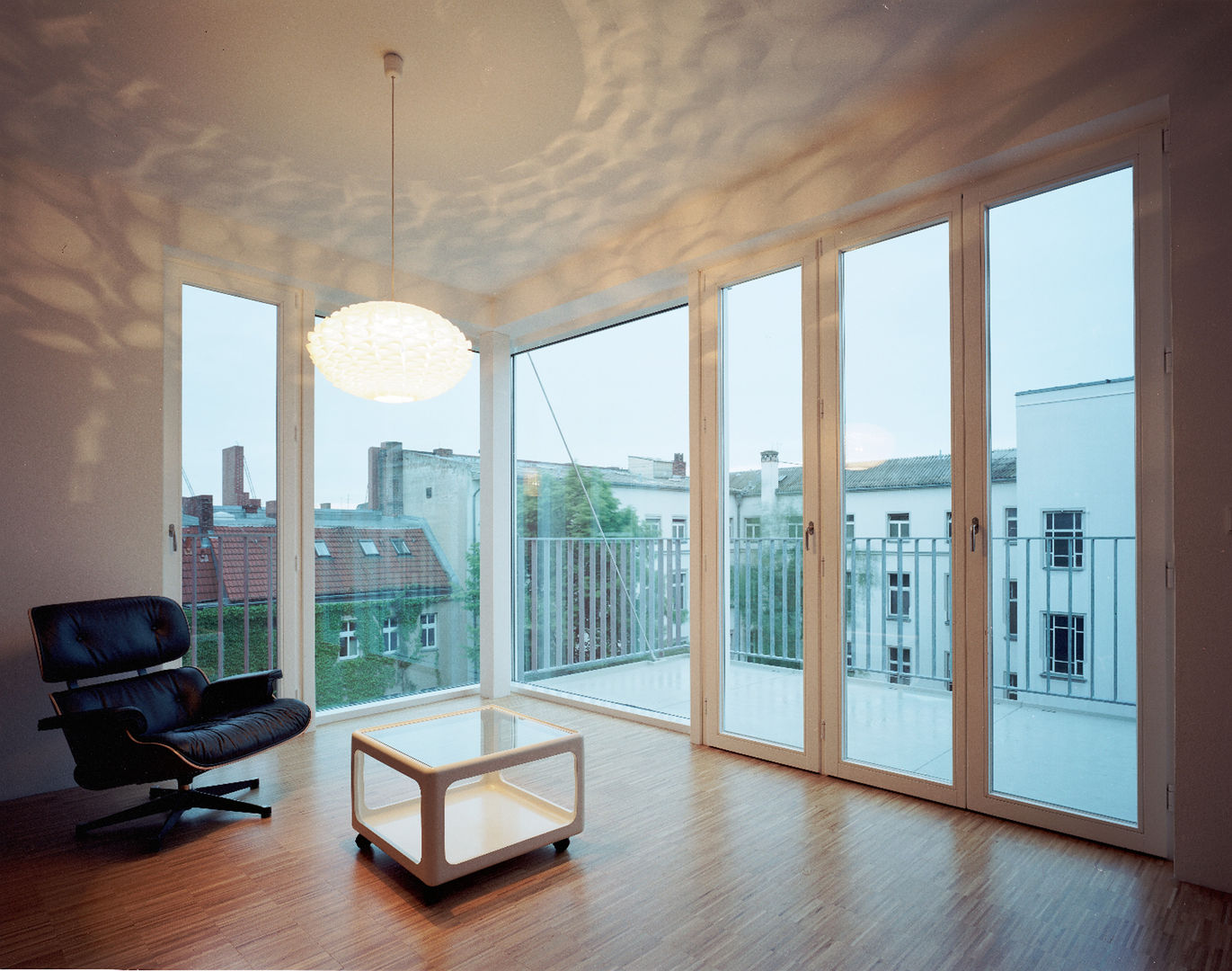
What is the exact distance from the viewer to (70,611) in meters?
3.01

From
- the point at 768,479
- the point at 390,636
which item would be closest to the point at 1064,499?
the point at 768,479

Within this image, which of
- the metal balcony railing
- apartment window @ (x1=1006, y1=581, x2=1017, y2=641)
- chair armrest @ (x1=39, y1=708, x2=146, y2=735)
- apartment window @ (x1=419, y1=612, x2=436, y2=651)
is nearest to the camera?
chair armrest @ (x1=39, y1=708, x2=146, y2=735)

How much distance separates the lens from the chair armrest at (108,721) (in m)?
2.58

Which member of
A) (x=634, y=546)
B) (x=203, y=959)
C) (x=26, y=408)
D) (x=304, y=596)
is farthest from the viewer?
(x=634, y=546)

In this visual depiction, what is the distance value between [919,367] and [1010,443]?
1.64 ft

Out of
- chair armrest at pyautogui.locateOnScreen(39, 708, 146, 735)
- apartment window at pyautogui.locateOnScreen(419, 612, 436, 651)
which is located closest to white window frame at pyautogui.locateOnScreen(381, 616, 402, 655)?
apartment window at pyautogui.locateOnScreen(419, 612, 436, 651)

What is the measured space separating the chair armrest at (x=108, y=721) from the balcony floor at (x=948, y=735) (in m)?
2.59

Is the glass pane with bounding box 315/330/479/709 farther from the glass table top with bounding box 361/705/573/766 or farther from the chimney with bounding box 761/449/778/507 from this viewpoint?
the chimney with bounding box 761/449/778/507

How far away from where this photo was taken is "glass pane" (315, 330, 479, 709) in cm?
453

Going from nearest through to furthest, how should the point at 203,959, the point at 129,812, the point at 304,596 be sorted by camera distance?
the point at 203,959 → the point at 129,812 → the point at 304,596

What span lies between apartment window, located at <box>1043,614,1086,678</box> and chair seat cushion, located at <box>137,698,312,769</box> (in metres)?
2.98

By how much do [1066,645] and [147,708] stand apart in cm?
366

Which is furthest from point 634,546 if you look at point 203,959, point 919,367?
point 203,959

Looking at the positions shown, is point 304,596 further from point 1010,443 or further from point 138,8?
point 1010,443
